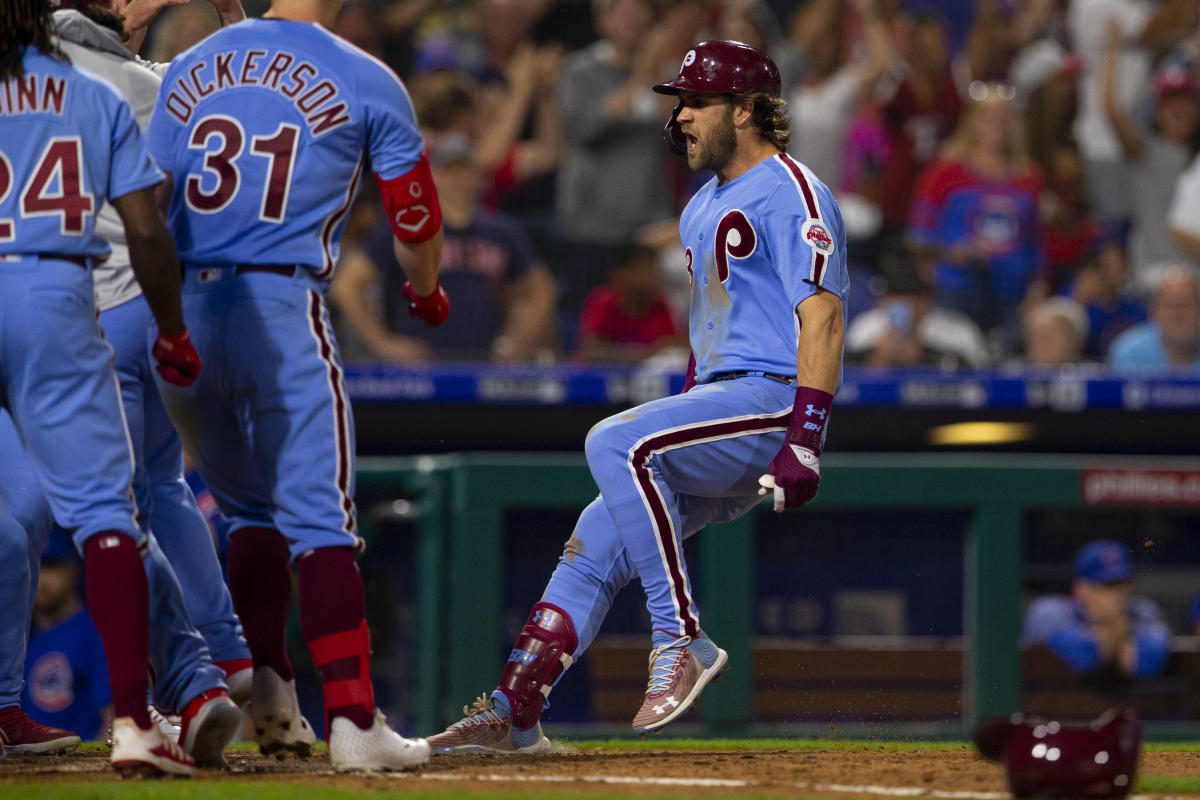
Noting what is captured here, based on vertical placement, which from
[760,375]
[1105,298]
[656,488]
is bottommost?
[656,488]

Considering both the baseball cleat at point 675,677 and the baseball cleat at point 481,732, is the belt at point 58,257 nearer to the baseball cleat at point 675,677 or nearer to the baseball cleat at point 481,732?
the baseball cleat at point 481,732

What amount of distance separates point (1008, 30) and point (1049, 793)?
7.83 m

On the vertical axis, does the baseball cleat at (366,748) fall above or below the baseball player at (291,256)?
below

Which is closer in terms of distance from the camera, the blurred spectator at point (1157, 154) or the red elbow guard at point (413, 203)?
the red elbow guard at point (413, 203)

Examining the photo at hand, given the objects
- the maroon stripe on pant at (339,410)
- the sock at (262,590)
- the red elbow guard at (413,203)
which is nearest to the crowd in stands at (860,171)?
the sock at (262,590)

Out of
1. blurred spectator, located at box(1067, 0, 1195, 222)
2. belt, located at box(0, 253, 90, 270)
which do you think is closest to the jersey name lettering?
belt, located at box(0, 253, 90, 270)

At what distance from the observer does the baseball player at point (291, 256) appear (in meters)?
3.62

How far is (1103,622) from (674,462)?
12.4ft

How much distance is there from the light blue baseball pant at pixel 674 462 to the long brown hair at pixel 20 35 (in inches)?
62.0

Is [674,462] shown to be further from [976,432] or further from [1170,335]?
[1170,335]

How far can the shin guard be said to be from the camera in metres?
4.23

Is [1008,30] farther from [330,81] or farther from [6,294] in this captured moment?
[6,294]

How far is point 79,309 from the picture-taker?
3.47 meters

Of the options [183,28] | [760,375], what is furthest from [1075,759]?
[183,28]
